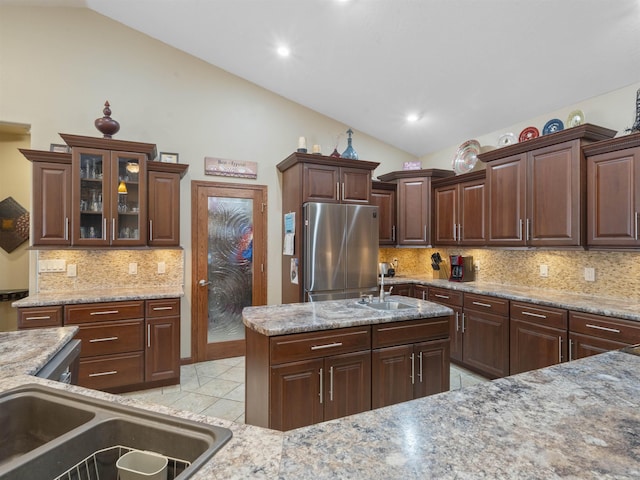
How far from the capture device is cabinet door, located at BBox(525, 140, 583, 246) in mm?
2850

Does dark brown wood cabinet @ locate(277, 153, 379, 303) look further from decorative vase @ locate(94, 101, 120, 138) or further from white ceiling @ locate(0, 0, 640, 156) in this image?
decorative vase @ locate(94, 101, 120, 138)

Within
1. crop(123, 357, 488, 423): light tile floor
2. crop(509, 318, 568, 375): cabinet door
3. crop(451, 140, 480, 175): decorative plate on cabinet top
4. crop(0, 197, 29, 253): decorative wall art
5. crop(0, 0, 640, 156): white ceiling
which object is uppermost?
crop(0, 0, 640, 156): white ceiling

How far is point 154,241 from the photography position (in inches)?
134

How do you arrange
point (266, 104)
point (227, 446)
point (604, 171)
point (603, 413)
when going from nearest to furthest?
point (227, 446) → point (603, 413) → point (604, 171) → point (266, 104)

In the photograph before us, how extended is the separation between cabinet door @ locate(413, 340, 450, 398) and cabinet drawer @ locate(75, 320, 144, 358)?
2519 millimetres

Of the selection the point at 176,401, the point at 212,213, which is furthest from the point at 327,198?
the point at 176,401

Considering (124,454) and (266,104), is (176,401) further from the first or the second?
(266,104)

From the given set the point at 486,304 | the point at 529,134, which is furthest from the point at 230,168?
the point at 529,134

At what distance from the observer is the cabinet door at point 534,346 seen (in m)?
2.69

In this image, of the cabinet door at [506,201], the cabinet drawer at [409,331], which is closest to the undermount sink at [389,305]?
the cabinet drawer at [409,331]

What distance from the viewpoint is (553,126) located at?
10.7 feet

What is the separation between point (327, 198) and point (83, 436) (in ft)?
10.8

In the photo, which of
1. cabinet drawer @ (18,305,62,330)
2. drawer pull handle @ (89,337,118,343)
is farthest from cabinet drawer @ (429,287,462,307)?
cabinet drawer @ (18,305,62,330)

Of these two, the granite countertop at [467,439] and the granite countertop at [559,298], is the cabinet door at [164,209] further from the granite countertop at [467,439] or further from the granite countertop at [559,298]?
the granite countertop at [559,298]
